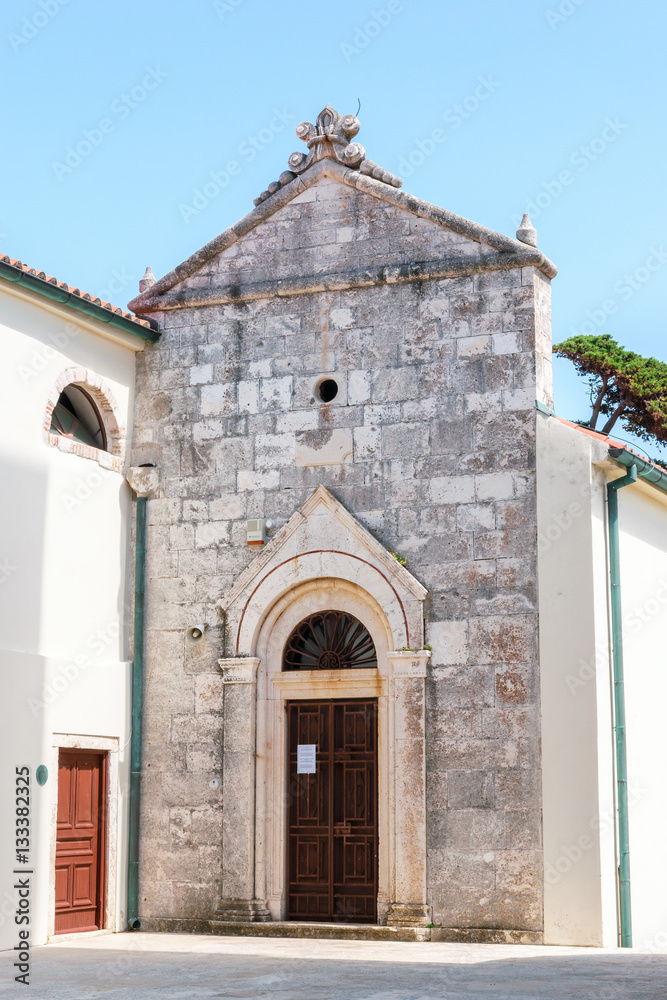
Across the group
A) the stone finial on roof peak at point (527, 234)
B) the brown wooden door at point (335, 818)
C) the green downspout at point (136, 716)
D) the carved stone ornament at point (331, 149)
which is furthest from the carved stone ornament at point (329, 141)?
the brown wooden door at point (335, 818)

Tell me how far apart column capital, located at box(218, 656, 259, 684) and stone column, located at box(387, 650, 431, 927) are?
143 cm

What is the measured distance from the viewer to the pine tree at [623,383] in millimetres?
27297

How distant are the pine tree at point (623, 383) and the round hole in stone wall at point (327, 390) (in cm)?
1559

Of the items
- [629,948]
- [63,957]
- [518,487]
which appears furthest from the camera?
[518,487]

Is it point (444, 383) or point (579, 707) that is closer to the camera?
point (579, 707)

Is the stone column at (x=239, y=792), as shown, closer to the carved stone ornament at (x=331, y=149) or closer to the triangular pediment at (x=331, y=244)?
the triangular pediment at (x=331, y=244)

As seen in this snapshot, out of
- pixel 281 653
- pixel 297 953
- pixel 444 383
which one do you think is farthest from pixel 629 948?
pixel 444 383

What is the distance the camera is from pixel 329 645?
1264 centimetres

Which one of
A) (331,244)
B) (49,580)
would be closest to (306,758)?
(49,580)

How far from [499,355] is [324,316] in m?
1.94

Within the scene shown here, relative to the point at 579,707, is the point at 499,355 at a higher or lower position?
higher

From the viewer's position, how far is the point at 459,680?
11.9 m

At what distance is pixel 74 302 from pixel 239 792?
5.00m

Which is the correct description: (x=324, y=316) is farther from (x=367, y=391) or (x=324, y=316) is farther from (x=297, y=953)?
(x=297, y=953)
